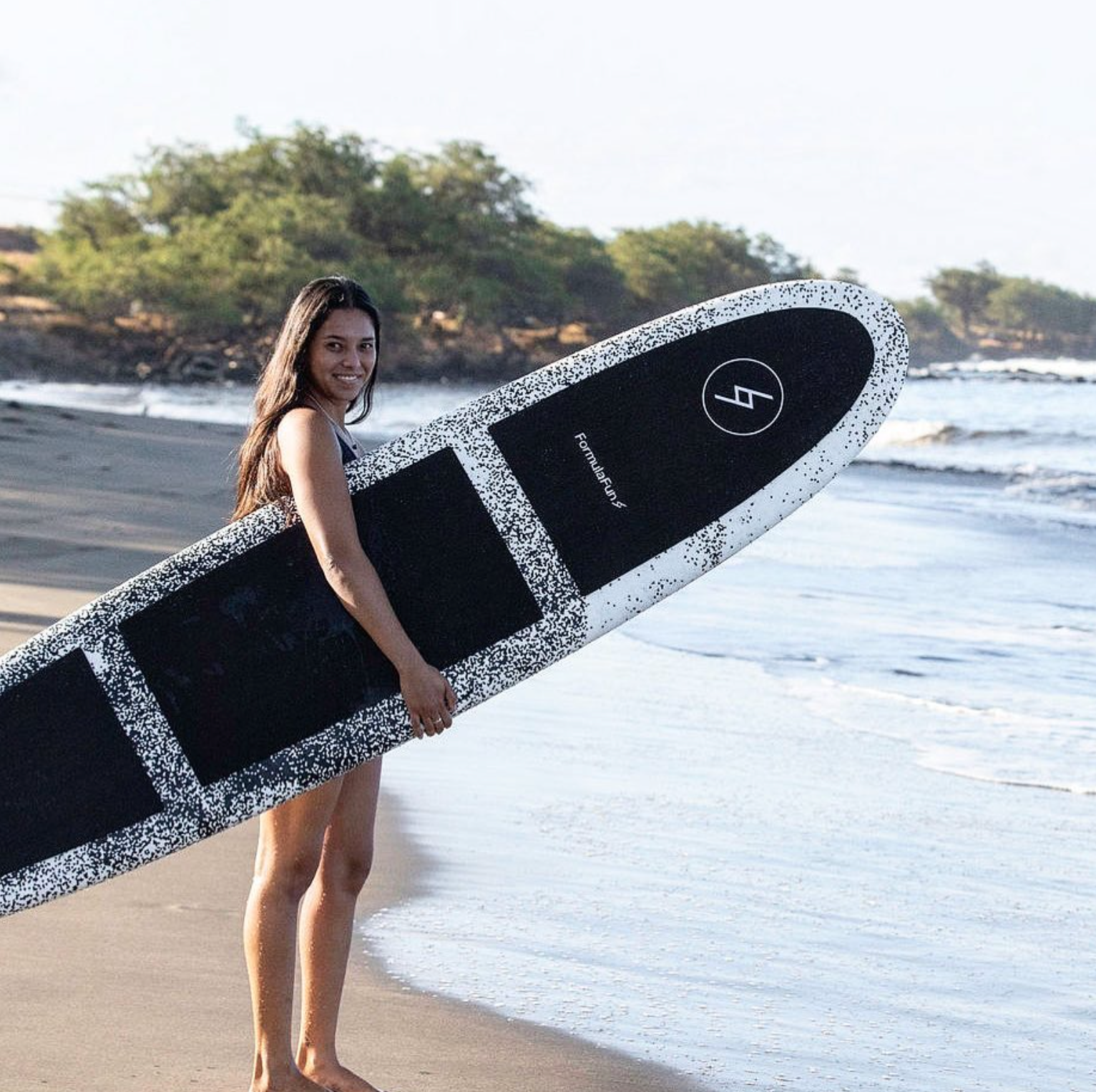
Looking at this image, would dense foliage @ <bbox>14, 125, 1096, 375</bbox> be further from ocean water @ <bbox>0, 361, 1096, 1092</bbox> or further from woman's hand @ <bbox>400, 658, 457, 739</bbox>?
woman's hand @ <bbox>400, 658, 457, 739</bbox>

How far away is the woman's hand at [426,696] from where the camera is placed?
7.13ft

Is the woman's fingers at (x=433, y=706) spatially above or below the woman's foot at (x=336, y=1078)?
above

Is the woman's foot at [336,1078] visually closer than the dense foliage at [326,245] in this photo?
Yes

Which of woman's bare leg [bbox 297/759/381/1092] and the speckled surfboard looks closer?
woman's bare leg [bbox 297/759/381/1092]

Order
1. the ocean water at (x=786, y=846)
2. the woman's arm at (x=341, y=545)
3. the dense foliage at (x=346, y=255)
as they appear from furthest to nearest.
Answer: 1. the dense foliage at (x=346, y=255)
2. the ocean water at (x=786, y=846)
3. the woman's arm at (x=341, y=545)

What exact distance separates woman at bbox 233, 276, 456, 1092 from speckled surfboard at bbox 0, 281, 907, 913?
8cm

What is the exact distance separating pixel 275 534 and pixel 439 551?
0.25 metres

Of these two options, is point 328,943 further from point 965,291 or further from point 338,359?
point 965,291

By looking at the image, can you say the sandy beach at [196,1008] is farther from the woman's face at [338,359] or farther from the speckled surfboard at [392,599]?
the woman's face at [338,359]

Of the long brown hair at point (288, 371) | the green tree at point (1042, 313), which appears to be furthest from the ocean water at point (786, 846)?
the green tree at point (1042, 313)

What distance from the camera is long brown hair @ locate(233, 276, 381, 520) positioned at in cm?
221

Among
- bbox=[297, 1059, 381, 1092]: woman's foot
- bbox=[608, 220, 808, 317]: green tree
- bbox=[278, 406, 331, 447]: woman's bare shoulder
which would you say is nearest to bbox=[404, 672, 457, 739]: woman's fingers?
bbox=[278, 406, 331, 447]: woman's bare shoulder

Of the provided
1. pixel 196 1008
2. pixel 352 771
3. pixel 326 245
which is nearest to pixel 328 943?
pixel 352 771

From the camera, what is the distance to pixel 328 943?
223 cm
